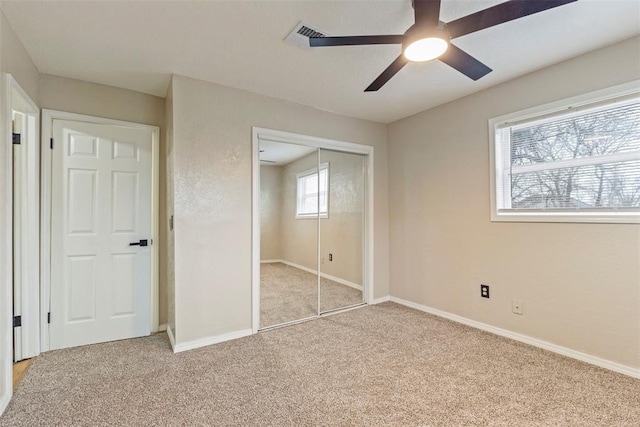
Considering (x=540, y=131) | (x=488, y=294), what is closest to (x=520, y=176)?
(x=540, y=131)

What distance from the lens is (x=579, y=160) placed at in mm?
2363

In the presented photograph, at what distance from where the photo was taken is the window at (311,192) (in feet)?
11.5

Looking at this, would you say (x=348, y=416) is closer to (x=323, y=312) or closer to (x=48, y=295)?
(x=323, y=312)

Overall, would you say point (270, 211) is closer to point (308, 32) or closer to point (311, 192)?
point (311, 192)

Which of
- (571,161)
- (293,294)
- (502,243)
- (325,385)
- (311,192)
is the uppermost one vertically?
(571,161)

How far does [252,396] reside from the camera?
1879 millimetres

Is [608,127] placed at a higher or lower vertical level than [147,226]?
higher

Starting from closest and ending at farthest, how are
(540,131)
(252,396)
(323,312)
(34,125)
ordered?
(252,396), (34,125), (540,131), (323,312)

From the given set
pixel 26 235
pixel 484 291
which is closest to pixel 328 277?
pixel 484 291

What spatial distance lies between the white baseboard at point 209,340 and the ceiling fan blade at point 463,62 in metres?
2.74

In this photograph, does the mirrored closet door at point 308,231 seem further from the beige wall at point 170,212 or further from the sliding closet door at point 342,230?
the beige wall at point 170,212

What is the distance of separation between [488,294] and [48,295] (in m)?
4.00

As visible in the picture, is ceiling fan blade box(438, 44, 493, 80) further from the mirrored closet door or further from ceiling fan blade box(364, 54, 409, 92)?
the mirrored closet door

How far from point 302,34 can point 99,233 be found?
2.46 meters
